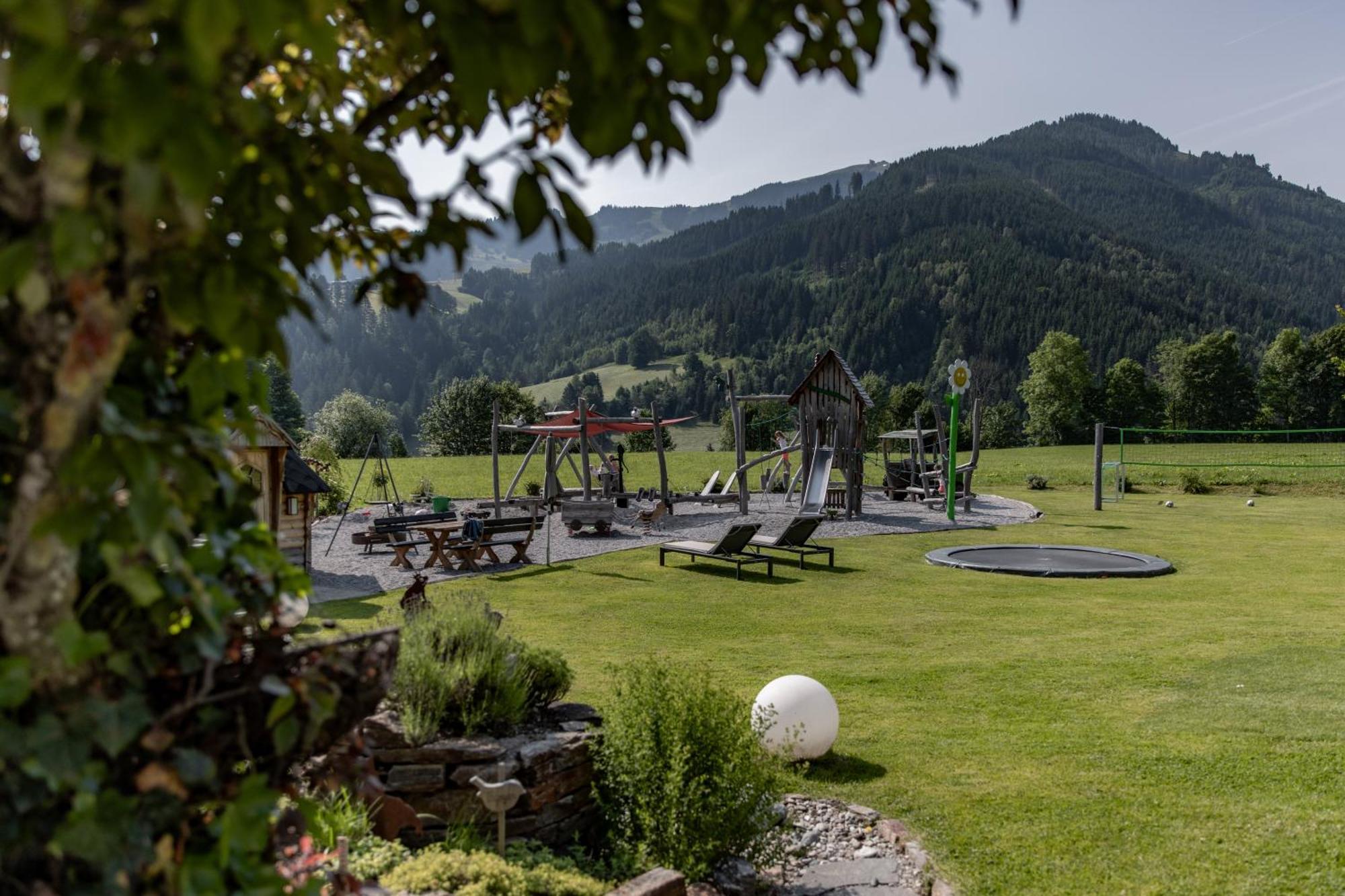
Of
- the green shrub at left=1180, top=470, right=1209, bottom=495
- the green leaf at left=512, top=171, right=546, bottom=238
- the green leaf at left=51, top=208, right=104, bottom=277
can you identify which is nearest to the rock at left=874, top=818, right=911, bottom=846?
the green leaf at left=512, top=171, right=546, bottom=238

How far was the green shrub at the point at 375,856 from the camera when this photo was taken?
156 inches

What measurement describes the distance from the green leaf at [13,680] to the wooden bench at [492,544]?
14.7 metres

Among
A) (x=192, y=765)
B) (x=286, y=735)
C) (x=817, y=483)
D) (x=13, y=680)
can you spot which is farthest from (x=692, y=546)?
(x=13, y=680)

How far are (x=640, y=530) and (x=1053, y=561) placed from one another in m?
9.45

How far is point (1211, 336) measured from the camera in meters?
81.2

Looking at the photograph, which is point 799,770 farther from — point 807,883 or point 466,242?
point 466,242

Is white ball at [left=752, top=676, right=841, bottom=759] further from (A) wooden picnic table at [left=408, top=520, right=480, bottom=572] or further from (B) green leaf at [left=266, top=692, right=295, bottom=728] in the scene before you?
(A) wooden picnic table at [left=408, top=520, right=480, bottom=572]

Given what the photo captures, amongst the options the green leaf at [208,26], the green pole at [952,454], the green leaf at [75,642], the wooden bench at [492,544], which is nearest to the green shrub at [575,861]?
the green leaf at [75,642]

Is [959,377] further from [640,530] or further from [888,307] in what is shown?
[888,307]

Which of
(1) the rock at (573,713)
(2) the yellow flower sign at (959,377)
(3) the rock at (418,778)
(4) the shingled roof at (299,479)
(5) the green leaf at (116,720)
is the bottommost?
(3) the rock at (418,778)

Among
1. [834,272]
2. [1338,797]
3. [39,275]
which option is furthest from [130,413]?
[834,272]

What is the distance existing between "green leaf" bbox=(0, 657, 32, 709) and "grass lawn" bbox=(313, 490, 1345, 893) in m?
1.95

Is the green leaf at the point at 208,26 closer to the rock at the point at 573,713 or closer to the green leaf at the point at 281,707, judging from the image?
the green leaf at the point at 281,707

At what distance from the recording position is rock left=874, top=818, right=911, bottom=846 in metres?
5.17
